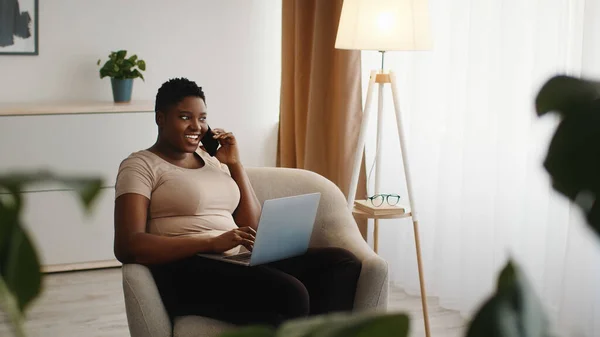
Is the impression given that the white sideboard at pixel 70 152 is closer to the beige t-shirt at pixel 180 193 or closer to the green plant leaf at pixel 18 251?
the beige t-shirt at pixel 180 193

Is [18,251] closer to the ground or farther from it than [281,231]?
farther from it

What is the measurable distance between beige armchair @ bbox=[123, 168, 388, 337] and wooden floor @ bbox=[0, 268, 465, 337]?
74 cm

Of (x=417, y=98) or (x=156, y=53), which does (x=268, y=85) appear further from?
(x=417, y=98)

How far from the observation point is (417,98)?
404cm

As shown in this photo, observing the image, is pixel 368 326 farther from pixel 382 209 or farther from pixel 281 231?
pixel 382 209

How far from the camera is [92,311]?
3.96 metres

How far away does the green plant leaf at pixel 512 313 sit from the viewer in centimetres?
22

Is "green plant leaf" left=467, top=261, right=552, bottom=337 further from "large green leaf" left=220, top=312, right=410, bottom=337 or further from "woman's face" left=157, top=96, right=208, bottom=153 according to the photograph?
"woman's face" left=157, top=96, right=208, bottom=153

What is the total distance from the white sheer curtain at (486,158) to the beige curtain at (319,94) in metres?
0.19

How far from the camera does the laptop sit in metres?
2.61

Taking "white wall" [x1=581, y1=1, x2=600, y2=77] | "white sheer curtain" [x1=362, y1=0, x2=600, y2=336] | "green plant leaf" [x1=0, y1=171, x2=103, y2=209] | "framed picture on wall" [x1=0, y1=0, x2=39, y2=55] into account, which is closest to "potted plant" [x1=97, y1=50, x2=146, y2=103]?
"framed picture on wall" [x1=0, y1=0, x2=39, y2=55]

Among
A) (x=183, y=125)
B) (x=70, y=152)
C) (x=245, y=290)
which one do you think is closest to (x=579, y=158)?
(x=245, y=290)

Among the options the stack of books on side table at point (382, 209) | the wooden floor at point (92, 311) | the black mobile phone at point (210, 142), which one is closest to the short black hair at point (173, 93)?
the black mobile phone at point (210, 142)

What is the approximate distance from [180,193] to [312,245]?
52cm
